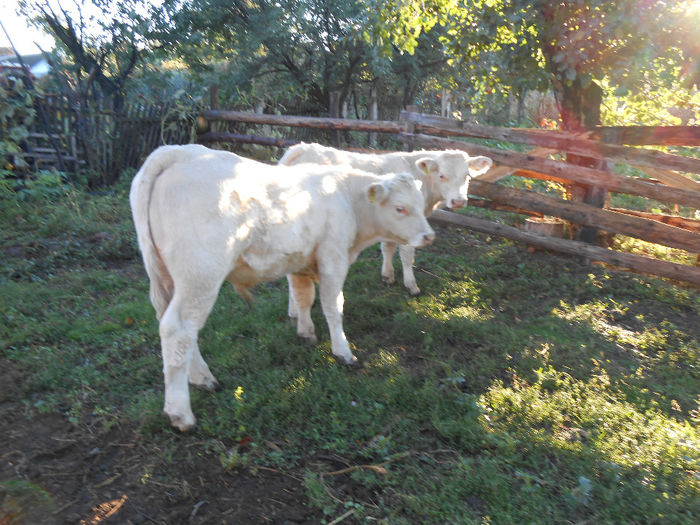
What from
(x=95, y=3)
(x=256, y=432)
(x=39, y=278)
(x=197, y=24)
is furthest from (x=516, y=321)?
(x=95, y=3)

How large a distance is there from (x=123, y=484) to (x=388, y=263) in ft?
14.2

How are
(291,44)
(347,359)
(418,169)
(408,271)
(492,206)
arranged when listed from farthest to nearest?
(291,44) < (492,206) < (418,169) < (408,271) < (347,359)

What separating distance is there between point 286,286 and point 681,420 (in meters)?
4.39

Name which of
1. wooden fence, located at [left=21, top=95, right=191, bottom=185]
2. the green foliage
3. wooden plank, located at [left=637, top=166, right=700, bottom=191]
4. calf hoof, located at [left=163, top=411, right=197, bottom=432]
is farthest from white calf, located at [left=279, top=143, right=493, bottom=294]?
wooden fence, located at [left=21, top=95, right=191, bottom=185]

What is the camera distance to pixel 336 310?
4.82 meters

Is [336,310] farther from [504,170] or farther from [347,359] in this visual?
[504,170]

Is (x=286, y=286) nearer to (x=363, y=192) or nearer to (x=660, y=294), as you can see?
(x=363, y=192)

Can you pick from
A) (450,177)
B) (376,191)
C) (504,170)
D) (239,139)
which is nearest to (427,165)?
(450,177)

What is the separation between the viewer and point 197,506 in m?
3.12

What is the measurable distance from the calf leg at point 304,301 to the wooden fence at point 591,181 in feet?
14.4

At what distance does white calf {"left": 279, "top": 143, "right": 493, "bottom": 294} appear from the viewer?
6.61 m

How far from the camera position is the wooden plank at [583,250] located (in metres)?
7.09

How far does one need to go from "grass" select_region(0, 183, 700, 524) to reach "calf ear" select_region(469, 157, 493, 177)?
1421 millimetres

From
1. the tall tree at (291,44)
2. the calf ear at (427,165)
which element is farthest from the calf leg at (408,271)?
the tall tree at (291,44)
